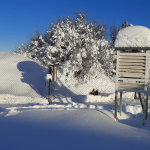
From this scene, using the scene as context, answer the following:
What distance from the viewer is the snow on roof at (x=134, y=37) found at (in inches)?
175

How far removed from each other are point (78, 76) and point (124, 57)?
7.03 meters

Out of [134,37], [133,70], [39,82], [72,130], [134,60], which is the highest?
[134,37]

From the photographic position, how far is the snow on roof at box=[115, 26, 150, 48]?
4.43 metres

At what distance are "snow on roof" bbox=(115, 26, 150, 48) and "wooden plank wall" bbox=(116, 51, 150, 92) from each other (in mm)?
272

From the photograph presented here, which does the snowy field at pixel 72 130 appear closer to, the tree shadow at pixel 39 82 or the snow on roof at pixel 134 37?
the snow on roof at pixel 134 37

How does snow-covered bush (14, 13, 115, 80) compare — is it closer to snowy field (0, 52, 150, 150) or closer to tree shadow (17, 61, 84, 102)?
tree shadow (17, 61, 84, 102)

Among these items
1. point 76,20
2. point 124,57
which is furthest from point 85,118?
point 76,20

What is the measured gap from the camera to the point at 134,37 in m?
4.52

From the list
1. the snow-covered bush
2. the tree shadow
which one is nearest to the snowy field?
the tree shadow

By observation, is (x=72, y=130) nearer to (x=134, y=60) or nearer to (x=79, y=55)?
(x=134, y=60)

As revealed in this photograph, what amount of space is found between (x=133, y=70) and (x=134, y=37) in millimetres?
868

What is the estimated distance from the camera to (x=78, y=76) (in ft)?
38.3

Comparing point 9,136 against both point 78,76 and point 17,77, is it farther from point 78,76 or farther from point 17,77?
point 78,76

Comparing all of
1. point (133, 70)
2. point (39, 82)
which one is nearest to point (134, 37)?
point (133, 70)
